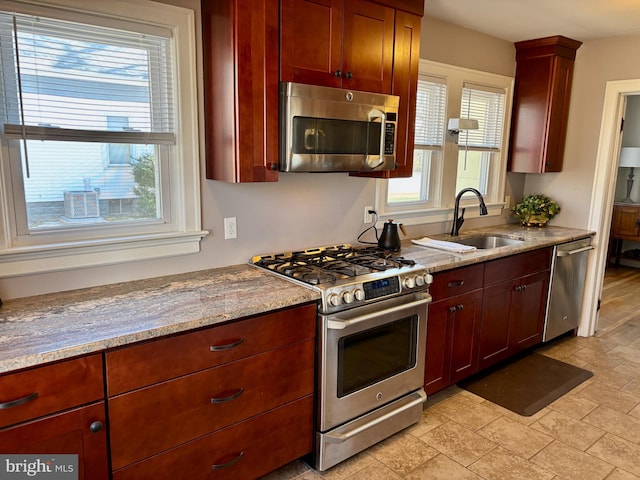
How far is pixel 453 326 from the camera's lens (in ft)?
9.25

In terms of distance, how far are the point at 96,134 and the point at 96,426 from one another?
1217 mm

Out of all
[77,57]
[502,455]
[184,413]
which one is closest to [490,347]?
[502,455]

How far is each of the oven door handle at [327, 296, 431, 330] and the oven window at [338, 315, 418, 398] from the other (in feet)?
Result: 0.27

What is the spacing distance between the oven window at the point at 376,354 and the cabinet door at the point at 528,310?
1163mm

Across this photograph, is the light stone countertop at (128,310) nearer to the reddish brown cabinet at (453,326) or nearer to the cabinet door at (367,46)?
the reddish brown cabinet at (453,326)

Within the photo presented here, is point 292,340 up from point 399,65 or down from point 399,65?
down

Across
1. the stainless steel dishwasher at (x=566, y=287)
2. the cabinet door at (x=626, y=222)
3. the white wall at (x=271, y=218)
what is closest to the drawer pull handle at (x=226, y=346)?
the white wall at (x=271, y=218)

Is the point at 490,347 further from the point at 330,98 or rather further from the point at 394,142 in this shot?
the point at 330,98

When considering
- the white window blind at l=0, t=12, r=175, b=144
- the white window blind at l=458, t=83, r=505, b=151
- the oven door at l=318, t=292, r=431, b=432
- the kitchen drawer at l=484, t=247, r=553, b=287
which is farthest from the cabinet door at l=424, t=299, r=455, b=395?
the white window blind at l=0, t=12, r=175, b=144

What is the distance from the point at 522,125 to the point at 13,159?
3.68 metres

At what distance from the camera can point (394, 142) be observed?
103 inches

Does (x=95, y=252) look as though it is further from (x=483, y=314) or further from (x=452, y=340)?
(x=483, y=314)

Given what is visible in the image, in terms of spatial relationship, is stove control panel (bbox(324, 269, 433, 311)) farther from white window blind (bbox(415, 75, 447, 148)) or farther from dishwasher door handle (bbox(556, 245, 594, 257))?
dishwasher door handle (bbox(556, 245, 594, 257))

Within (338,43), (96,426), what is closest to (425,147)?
(338,43)
